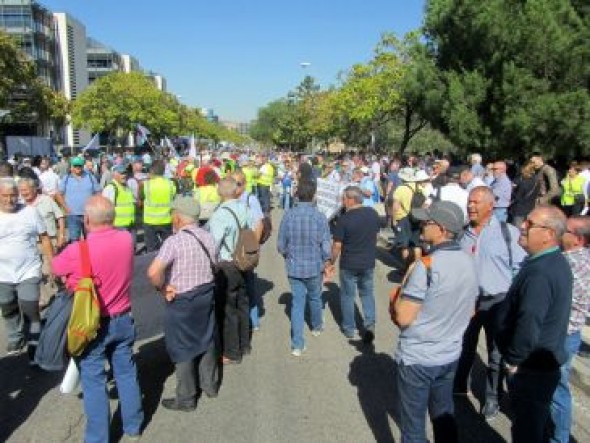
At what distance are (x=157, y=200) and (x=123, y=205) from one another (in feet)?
2.13

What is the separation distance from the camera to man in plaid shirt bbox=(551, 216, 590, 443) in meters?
3.88

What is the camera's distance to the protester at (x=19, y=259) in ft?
18.4

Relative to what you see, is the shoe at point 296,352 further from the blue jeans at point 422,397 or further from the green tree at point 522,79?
the green tree at point 522,79

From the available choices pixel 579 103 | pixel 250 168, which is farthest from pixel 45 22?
pixel 579 103

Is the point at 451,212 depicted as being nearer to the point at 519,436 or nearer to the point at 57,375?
the point at 519,436

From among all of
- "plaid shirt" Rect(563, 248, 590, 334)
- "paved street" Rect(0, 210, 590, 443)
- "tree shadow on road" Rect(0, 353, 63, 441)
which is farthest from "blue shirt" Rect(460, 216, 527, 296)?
"tree shadow on road" Rect(0, 353, 63, 441)

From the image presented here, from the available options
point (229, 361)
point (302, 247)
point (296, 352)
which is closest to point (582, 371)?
point (296, 352)

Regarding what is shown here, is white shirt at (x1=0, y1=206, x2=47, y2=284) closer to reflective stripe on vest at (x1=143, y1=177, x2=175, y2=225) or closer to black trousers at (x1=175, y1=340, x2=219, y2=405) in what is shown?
black trousers at (x1=175, y1=340, x2=219, y2=405)

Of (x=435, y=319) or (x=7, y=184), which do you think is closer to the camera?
(x=435, y=319)

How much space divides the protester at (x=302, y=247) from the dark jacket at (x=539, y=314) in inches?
118

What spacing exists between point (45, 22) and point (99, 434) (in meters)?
78.3

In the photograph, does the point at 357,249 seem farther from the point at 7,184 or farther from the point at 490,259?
the point at 7,184

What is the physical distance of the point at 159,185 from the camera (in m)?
9.08

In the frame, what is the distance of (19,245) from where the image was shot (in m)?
5.66
